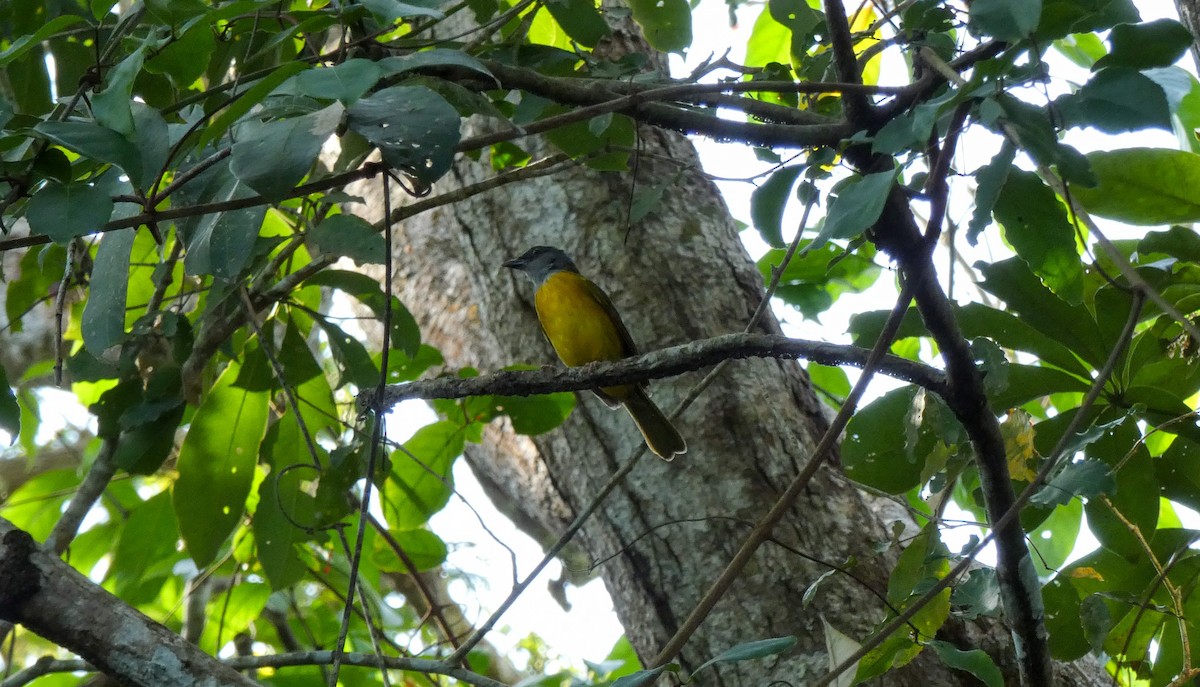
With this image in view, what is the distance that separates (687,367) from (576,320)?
7.19 feet

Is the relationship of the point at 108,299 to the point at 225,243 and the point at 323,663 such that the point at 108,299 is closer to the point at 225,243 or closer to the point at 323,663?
the point at 225,243

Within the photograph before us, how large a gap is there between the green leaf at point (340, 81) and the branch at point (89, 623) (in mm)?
1102

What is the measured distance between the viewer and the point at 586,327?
3898mm

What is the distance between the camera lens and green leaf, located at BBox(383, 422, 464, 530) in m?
3.55

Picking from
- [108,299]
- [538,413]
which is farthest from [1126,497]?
[108,299]

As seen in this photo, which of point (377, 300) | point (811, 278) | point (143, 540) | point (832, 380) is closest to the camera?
point (377, 300)

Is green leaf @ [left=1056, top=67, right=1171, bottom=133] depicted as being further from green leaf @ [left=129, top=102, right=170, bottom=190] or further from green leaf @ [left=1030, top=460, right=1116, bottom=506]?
green leaf @ [left=129, top=102, right=170, bottom=190]

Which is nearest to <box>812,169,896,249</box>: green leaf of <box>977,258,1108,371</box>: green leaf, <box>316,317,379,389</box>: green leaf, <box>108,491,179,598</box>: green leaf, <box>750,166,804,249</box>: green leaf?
<box>750,166,804,249</box>: green leaf

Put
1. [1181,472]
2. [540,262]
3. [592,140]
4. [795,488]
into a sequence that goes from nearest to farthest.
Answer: [795,488]
[1181,472]
[592,140]
[540,262]

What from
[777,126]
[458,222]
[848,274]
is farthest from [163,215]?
[848,274]

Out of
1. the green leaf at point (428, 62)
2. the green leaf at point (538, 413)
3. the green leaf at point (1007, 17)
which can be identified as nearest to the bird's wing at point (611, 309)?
the green leaf at point (538, 413)

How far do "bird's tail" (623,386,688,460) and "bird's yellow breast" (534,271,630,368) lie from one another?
545 millimetres

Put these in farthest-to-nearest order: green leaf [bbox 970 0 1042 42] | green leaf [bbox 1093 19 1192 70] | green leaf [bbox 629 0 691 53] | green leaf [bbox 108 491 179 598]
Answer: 1. green leaf [bbox 108 491 179 598]
2. green leaf [bbox 629 0 691 53]
3. green leaf [bbox 1093 19 1192 70]
4. green leaf [bbox 970 0 1042 42]

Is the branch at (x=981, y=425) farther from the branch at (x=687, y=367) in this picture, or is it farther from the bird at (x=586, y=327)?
the bird at (x=586, y=327)
